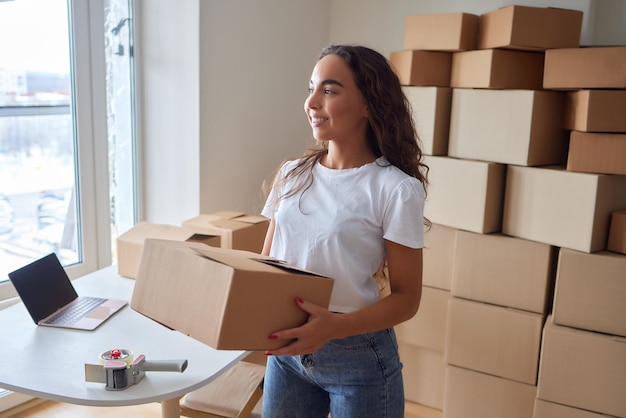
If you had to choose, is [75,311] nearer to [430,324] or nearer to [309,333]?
[309,333]

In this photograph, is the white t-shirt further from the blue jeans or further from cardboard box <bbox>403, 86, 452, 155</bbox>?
cardboard box <bbox>403, 86, 452, 155</bbox>

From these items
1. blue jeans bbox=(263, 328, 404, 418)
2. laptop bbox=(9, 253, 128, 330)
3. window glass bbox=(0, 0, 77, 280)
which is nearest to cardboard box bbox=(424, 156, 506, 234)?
blue jeans bbox=(263, 328, 404, 418)

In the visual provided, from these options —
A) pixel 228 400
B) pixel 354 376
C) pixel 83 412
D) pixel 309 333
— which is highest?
pixel 309 333

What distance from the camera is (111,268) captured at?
95.6 inches

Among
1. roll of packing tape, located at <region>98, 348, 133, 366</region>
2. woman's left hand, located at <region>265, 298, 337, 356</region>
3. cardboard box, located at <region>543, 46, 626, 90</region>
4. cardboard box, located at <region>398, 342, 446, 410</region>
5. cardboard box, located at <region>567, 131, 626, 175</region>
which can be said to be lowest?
cardboard box, located at <region>398, 342, 446, 410</region>

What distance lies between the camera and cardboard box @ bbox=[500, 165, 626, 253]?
2170mm

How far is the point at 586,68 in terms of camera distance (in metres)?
2.15

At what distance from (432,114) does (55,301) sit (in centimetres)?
156

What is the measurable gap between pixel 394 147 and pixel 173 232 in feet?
3.90

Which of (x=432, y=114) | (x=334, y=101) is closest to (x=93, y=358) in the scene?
(x=334, y=101)

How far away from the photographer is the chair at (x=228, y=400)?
192 centimetres

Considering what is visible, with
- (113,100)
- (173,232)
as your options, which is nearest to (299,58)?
(113,100)

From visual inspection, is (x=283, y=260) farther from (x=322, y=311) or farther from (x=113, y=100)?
(x=113, y=100)

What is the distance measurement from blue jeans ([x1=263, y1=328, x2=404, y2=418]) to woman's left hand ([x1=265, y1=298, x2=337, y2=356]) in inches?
4.0
